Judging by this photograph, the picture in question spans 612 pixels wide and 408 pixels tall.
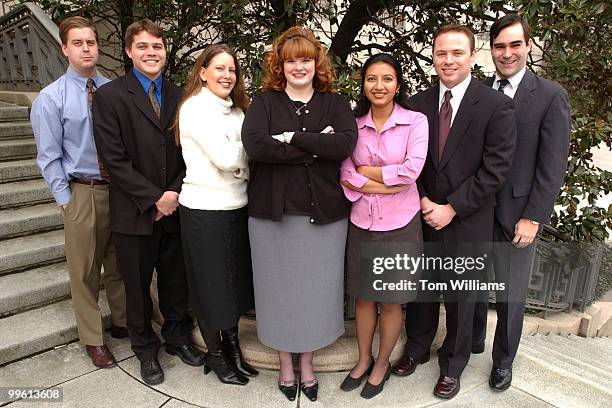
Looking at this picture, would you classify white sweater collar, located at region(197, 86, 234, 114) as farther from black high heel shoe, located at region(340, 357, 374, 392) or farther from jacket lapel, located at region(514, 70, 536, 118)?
black high heel shoe, located at region(340, 357, 374, 392)

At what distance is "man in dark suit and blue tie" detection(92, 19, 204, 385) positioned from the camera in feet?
8.65

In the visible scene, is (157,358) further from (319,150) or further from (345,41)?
(345,41)

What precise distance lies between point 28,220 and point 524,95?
3.98 m

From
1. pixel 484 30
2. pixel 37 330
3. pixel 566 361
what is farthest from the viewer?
pixel 484 30

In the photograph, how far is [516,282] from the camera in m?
2.70

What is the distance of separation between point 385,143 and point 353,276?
2.57 ft

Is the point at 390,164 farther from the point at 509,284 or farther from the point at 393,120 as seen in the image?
the point at 509,284

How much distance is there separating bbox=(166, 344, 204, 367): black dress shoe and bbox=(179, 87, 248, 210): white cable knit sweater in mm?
1068

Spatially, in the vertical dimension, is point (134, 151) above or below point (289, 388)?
above

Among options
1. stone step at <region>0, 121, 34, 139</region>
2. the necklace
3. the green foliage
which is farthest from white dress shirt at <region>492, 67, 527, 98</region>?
stone step at <region>0, 121, 34, 139</region>

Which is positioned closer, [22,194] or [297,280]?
[297,280]

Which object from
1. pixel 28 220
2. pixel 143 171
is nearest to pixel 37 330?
pixel 28 220

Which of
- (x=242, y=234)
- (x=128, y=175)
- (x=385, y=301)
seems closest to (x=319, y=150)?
(x=242, y=234)

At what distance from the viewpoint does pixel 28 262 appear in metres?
3.77
